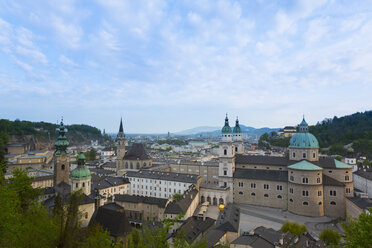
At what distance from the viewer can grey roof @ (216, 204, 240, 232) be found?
92.3ft

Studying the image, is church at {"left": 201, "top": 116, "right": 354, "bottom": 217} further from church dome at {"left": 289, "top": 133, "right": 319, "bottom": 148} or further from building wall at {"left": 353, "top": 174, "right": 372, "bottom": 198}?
building wall at {"left": 353, "top": 174, "right": 372, "bottom": 198}

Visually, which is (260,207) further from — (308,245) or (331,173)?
(308,245)

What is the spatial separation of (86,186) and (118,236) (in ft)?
49.2

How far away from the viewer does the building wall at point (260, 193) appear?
4369 centimetres

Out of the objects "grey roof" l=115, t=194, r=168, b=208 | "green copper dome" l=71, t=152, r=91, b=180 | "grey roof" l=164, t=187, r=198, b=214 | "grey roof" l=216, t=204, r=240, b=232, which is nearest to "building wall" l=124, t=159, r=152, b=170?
"grey roof" l=115, t=194, r=168, b=208

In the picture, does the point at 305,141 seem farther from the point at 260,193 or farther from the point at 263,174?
the point at 260,193

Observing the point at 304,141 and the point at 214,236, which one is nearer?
the point at 214,236

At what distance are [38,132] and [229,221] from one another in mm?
129203

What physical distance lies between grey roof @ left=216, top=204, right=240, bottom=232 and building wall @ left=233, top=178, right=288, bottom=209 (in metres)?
11.9

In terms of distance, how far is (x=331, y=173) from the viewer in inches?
1692

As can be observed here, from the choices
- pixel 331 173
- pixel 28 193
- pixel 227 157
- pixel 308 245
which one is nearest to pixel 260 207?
pixel 227 157

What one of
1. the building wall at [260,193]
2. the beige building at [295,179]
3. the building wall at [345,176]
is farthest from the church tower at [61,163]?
the building wall at [345,176]

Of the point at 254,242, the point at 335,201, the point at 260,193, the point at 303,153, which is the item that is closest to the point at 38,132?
the point at 260,193

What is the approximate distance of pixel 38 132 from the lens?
420ft
